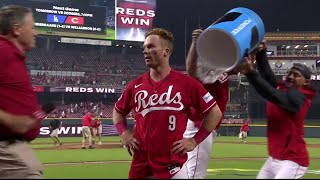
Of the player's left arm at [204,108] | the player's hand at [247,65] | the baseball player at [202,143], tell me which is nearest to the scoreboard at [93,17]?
the baseball player at [202,143]

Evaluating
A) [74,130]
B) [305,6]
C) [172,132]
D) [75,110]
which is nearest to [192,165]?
[172,132]

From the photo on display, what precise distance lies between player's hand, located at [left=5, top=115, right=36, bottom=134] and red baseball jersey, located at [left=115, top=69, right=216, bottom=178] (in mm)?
1205

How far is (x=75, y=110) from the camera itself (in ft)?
144

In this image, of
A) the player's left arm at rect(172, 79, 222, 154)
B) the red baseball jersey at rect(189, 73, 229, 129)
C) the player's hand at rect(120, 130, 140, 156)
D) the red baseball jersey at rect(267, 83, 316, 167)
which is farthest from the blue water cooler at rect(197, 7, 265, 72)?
the red baseball jersey at rect(189, 73, 229, 129)

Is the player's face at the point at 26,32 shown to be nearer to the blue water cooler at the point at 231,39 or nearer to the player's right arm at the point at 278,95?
the blue water cooler at the point at 231,39

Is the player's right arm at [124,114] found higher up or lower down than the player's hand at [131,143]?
higher up

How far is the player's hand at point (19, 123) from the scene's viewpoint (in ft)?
10.6

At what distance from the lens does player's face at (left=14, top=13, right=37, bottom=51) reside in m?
3.51

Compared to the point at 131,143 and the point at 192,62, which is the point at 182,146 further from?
the point at 192,62

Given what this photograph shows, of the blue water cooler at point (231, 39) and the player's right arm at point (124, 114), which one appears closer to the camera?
the blue water cooler at point (231, 39)

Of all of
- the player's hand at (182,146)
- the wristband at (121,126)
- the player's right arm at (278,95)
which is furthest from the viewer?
the wristband at (121,126)

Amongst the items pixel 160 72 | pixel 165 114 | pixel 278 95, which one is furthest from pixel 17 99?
pixel 278 95

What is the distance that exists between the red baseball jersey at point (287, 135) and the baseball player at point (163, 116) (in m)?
0.51

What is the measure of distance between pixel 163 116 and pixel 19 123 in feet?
4.56
